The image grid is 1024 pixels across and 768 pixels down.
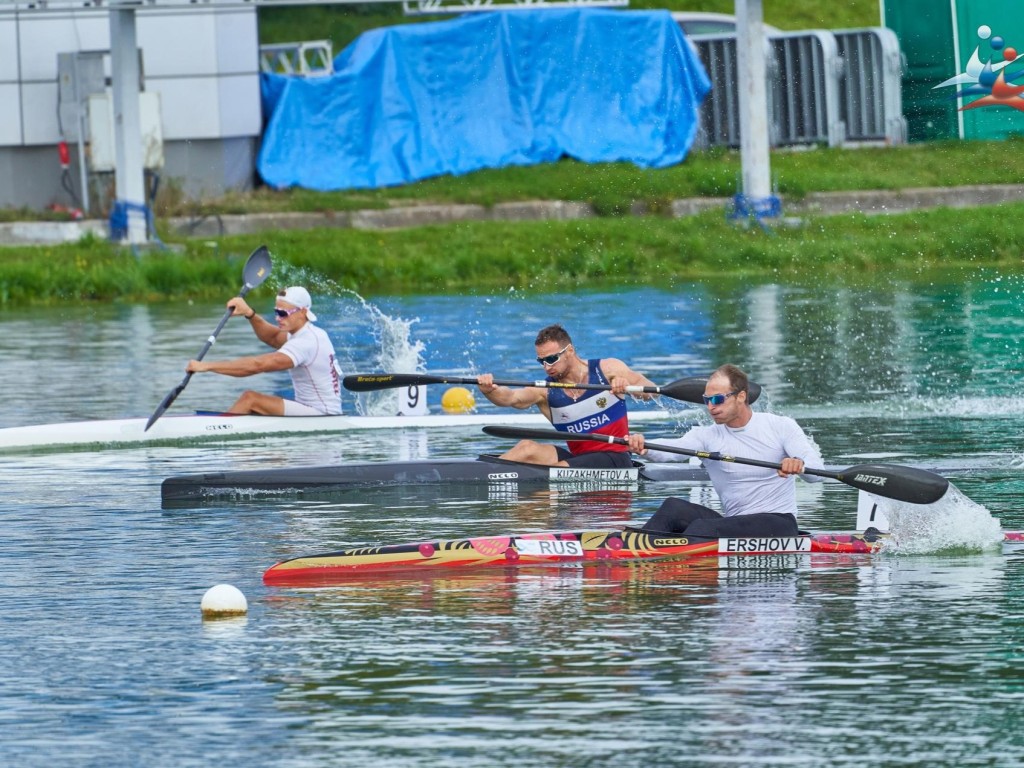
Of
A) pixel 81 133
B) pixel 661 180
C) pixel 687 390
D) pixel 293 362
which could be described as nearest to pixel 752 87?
pixel 661 180

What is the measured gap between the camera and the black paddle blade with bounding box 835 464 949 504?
42.0 feet

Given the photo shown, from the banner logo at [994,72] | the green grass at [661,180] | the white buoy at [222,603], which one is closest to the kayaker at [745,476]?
the white buoy at [222,603]

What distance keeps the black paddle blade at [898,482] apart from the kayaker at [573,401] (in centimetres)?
283

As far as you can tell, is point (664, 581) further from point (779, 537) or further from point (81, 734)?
point (81, 734)

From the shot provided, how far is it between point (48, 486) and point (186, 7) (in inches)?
692

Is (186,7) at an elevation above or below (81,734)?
above

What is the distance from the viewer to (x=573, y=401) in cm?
1614

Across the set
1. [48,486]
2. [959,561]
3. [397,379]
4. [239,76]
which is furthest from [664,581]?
[239,76]

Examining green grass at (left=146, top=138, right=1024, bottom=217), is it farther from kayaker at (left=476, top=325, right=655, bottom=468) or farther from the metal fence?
kayaker at (left=476, top=325, right=655, bottom=468)

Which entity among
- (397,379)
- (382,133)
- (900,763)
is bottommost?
(900,763)

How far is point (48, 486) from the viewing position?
17047mm

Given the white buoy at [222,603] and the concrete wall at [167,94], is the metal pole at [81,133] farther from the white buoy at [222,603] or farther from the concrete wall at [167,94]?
the white buoy at [222,603]

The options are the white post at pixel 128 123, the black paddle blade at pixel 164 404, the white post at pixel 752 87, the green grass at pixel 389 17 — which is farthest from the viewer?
the green grass at pixel 389 17

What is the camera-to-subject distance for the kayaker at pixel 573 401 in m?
15.4
